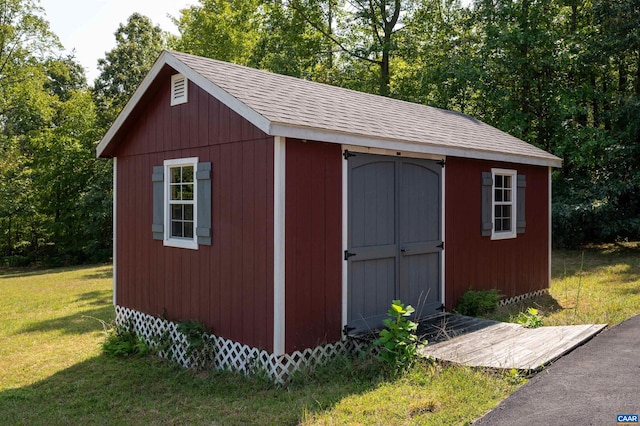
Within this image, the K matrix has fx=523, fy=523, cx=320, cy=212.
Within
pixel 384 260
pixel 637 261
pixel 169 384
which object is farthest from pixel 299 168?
pixel 637 261

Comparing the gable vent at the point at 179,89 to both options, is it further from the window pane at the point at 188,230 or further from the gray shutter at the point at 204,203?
the window pane at the point at 188,230

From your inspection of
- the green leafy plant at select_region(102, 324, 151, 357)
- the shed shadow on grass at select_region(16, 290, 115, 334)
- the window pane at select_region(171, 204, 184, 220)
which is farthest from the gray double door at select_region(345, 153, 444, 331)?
the shed shadow on grass at select_region(16, 290, 115, 334)

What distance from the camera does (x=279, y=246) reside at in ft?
17.6

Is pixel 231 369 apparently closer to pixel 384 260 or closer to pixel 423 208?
pixel 384 260

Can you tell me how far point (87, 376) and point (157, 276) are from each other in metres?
1.51

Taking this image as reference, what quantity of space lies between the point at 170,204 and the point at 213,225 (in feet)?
3.33

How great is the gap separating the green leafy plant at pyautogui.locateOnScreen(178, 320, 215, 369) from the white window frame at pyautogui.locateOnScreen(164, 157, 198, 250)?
3.17 feet

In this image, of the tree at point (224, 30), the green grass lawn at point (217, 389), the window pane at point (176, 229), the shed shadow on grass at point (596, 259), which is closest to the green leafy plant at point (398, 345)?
the green grass lawn at point (217, 389)

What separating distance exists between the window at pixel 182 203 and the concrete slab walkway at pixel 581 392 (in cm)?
376

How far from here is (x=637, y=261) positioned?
13719 mm

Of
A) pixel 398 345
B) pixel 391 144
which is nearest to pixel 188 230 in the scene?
pixel 391 144

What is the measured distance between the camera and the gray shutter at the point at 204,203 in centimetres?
623

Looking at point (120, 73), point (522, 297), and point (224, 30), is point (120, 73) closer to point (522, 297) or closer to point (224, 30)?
point (224, 30)

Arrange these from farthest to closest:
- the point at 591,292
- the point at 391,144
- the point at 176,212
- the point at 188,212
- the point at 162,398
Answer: the point at 591,292
the point at 176,212
the point at 188,212
the point at 391,144
the point at 162,398
